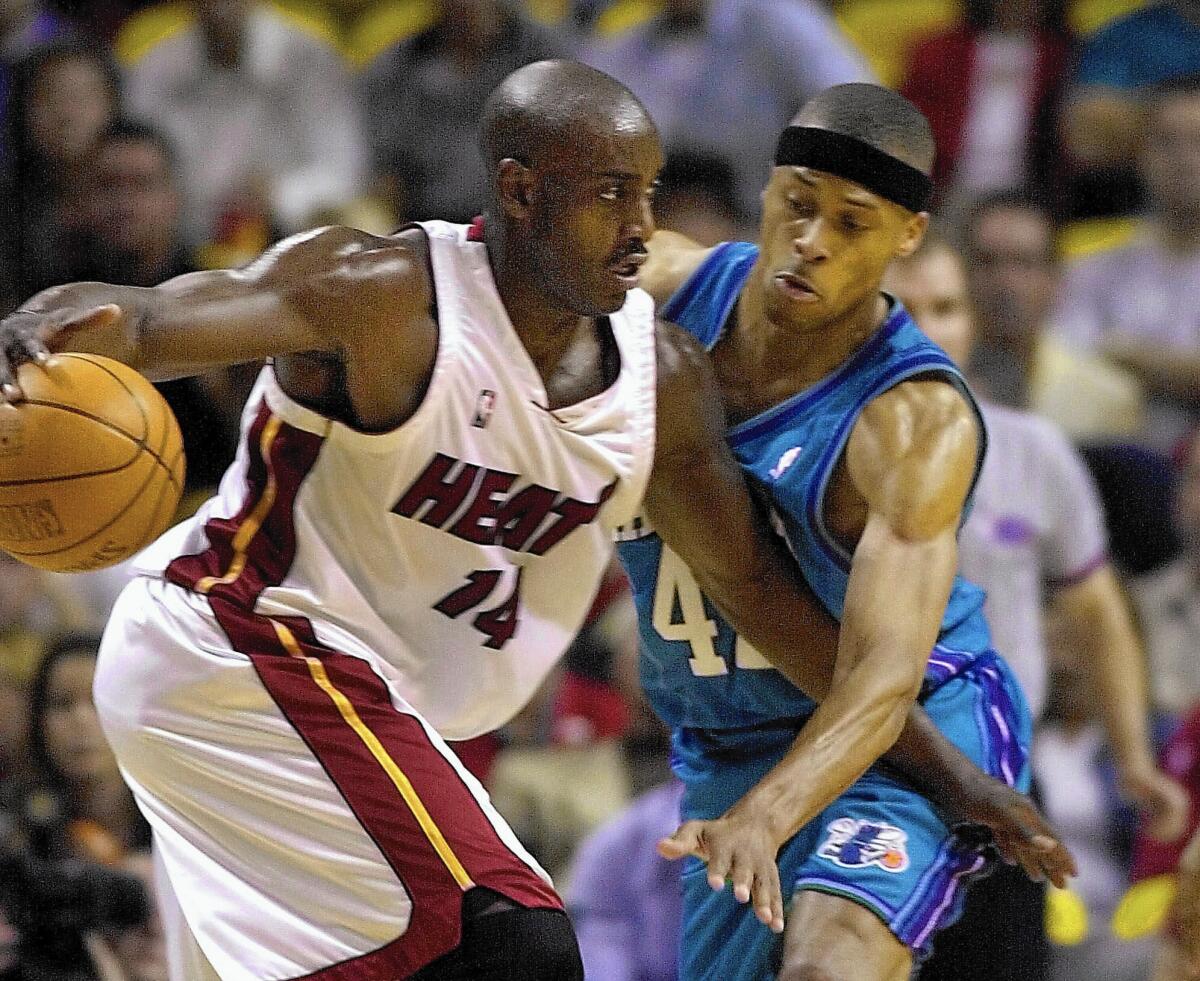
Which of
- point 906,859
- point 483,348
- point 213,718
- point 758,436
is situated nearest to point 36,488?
point 213,718

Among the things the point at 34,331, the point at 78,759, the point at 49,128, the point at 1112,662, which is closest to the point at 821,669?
the point at 34,331

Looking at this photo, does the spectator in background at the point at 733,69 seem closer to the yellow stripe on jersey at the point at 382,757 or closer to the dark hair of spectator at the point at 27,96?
the dark hair of spectator at the point at 27,96

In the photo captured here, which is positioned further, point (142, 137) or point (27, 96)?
point (27, 96)

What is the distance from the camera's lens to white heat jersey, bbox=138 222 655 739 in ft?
11.7

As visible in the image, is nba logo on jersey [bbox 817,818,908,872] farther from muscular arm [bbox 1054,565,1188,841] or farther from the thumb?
muscular arm [bbox 1054,565,1188,841]

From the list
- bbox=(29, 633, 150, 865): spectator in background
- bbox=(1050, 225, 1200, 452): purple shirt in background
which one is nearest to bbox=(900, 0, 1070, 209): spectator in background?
bbox=(1050, 225, 1200, 452): purple shirt in background

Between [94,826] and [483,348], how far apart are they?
2499 millimetres

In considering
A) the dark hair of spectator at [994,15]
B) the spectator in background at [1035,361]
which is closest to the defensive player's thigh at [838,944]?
the spectator in background at [1035,361]

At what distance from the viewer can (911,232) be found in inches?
160

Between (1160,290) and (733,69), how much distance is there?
1810 mm

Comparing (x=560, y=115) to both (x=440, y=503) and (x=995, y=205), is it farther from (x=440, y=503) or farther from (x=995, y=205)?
(x=995, y=205)

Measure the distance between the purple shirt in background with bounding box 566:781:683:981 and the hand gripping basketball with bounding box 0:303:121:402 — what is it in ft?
9.58

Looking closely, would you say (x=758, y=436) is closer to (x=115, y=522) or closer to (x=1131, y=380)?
(x=115, y=522)

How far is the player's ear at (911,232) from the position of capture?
4031 millimetres
